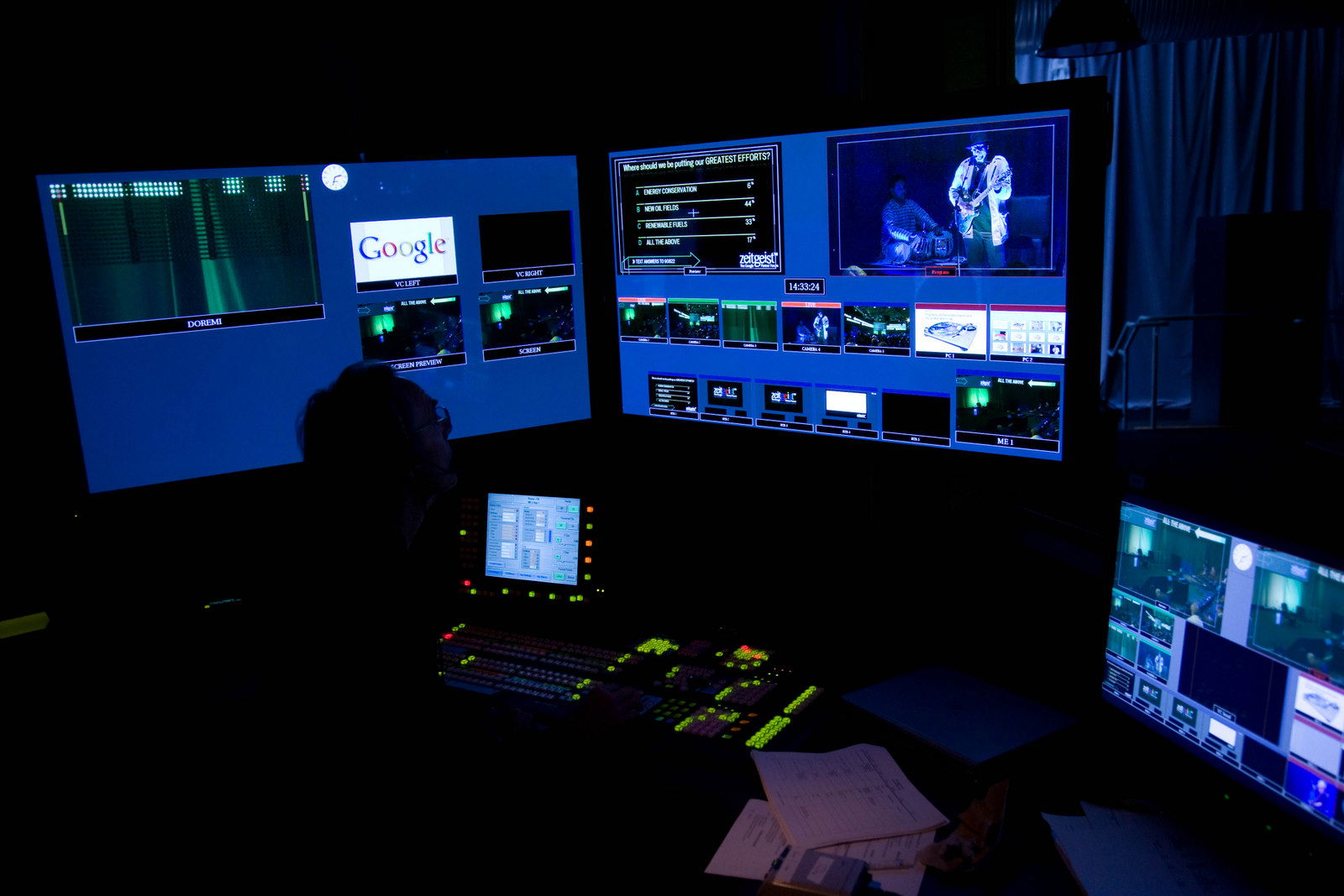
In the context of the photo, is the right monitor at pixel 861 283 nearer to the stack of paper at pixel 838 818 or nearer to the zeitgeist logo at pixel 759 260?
the zeitgeist logo at pixel 759 260

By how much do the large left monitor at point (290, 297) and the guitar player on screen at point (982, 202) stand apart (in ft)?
3.46

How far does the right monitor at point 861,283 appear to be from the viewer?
187 cm

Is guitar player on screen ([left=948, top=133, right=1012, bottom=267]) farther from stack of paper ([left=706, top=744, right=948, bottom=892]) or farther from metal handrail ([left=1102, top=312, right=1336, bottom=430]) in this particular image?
metal handrail ([left=1102, top=312, right=1336, bottom=430])

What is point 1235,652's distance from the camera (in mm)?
1327

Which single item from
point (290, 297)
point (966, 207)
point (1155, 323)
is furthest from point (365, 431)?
point (1155, 323)

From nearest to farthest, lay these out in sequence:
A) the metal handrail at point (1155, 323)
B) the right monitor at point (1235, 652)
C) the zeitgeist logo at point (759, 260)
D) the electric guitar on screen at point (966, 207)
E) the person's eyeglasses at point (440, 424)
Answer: the right monitor at point (1235, 652) → the electric guitar on screen at point (966, 207) → the person's eyeglasses at point (440, 424) → the zeitgeist logo at point (759, 260) → the metal handrail at point (1155, 323)

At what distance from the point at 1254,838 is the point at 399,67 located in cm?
248

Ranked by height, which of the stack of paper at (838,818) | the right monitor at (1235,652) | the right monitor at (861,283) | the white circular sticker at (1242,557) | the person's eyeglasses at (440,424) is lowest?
the stack of paper at (838,818)

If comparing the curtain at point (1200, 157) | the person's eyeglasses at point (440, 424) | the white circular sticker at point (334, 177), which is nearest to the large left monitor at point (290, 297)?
the white circular sticker at point (334, 177)

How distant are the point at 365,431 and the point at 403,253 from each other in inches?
28.9

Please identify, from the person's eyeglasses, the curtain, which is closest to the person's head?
the person's eyeglasses

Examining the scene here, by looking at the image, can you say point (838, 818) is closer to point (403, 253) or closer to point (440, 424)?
point (440, 424)

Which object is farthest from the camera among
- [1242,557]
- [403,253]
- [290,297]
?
[403,253]

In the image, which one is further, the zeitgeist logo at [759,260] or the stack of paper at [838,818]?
→ the zeitgeist logo at [759,260]
